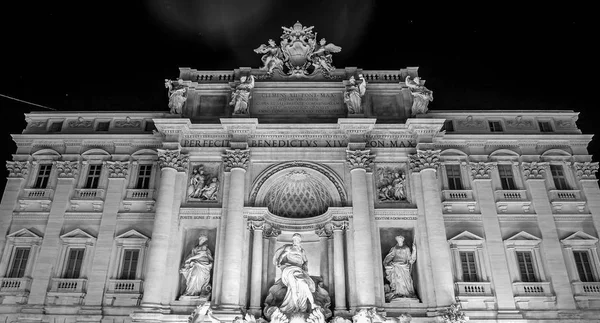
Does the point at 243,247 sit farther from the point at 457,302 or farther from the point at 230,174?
the point at 457,302

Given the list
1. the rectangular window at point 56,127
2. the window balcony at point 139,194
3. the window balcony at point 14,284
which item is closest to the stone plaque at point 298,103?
the window balcony at point 139,194

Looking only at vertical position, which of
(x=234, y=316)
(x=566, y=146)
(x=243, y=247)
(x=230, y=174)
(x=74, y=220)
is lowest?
(x=234, y=316)

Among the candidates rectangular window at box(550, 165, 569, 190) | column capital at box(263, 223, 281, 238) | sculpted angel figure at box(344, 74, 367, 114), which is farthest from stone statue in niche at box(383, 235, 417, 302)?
rectangular window at box(550, 165, 569, 190)

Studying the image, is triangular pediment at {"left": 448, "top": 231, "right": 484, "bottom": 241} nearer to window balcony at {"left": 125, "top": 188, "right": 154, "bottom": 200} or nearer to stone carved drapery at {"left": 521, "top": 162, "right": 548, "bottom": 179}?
stone carved drapery at {"left": 521, "top": 162, "right": 548, "bottom": 179}

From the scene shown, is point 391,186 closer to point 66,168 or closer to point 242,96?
point 242,96

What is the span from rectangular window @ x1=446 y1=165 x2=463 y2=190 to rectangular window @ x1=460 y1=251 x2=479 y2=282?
12.5ft

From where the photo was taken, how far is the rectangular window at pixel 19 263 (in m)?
26.9

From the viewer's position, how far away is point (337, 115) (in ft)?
94.3

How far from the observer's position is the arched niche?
2666 cm

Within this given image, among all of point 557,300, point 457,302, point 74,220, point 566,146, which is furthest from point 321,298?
point 566,146

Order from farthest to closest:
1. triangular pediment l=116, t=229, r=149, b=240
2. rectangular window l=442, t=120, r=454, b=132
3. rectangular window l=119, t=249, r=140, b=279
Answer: rectangular window l=442, t=120, r=454, b=132 < triangular pediment l=116, t=229, r=149, b=240 < rectangular window l=119, t=249, r=140, b=279

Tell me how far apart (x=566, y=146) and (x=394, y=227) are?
12105 mm

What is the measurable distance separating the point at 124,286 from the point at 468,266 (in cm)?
1803

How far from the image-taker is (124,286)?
26.3m
